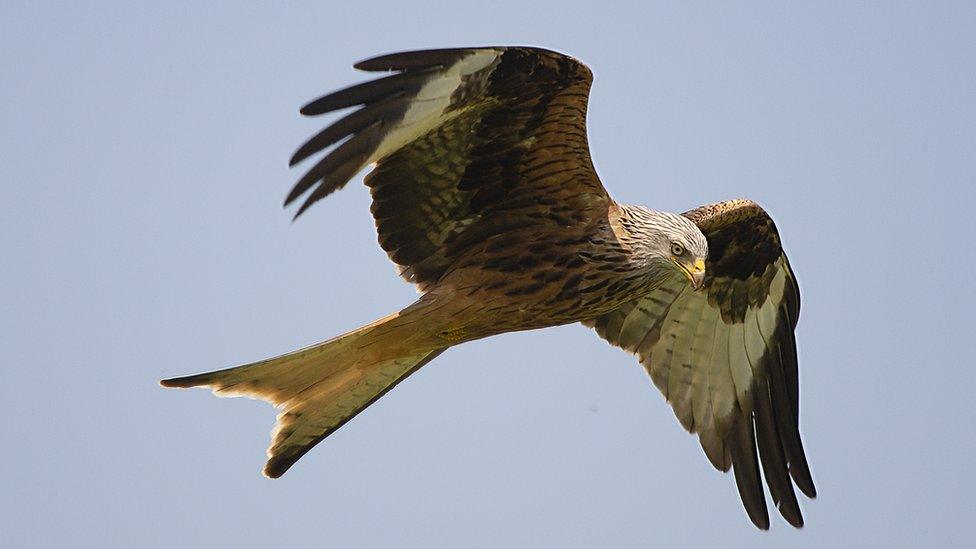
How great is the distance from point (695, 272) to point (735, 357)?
198 centimetres

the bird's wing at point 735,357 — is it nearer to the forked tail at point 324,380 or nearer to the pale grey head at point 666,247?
the pale grey head at point 666,247

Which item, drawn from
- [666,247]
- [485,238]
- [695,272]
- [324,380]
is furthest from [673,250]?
[324,380]

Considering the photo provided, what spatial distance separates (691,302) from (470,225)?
84.6 inches

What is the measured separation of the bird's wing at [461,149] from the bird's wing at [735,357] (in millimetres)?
1701

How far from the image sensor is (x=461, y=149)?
7406 mm

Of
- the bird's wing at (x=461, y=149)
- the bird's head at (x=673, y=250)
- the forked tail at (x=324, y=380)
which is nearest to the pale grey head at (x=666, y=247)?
the bird's head at (x=673, y=250)

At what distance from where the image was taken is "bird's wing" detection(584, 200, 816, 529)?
29.8ft

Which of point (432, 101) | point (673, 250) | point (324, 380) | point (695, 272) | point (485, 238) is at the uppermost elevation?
point (432, 101)

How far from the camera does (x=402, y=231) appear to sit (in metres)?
7.86

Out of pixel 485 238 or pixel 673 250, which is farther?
pixel 485 238

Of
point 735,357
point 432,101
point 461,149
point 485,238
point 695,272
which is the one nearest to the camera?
point 432,101

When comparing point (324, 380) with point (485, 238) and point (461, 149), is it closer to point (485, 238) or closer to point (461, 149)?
point (485, 238)

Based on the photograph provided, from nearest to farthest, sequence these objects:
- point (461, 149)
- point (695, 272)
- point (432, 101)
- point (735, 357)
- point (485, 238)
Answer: point (432, 101) < point (461, 149) < point (695, 272) < point (485, 238) < point (735, 357)

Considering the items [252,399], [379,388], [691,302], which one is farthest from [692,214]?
[252,399]
